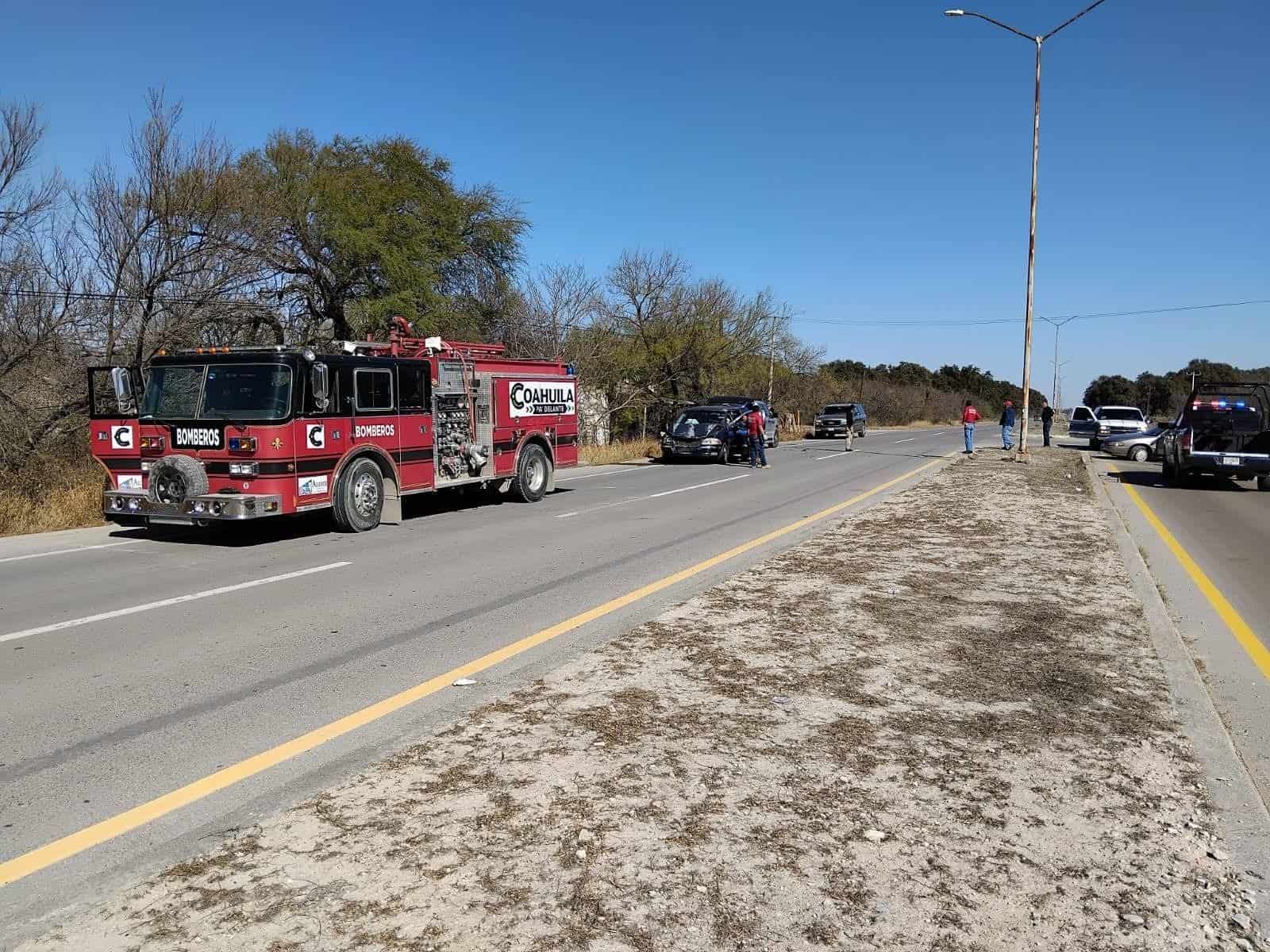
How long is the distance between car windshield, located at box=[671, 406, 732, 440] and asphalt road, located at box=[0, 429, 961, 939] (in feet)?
42.7

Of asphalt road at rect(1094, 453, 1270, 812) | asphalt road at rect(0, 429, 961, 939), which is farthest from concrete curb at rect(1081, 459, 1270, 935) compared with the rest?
asphalt road at rect(0, 429, 961, 939)

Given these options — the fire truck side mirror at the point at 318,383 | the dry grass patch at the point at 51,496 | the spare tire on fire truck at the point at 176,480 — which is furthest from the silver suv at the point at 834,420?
the spare tire on fire truck at the point at 176,480

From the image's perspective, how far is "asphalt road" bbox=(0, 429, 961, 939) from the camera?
13.7 ft

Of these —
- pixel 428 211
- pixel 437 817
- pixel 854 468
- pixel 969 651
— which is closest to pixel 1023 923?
pixel 437 817

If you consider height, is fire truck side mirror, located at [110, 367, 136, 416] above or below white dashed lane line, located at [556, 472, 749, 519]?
above

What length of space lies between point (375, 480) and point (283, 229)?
17.9 m

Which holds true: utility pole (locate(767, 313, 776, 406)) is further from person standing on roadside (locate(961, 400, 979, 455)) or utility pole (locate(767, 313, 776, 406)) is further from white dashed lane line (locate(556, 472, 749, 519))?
white dashed lane line (locate(556, 472, 749, 519))

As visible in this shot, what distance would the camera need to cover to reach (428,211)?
104ft

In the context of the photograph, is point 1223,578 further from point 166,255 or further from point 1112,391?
point 1112,391

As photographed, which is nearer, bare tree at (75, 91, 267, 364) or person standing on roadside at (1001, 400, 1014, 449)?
bare tree at (75, 91, 267, 364)

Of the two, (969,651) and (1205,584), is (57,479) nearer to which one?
(969,651)

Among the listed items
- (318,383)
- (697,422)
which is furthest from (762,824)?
(697,422)

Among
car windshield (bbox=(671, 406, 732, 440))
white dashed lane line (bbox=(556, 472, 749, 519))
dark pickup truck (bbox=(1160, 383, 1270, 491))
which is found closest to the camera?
white dashed lane line (bbox=(556, 472, 749, 519))

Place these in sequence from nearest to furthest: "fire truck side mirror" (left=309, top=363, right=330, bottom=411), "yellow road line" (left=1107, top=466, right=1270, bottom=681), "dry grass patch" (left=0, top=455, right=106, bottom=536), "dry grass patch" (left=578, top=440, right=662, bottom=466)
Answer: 1. "yellow road line" (left=1107, top=466, right=1270, bottom=681)
2. "fire truck side mirror" (left=309, top=363, right=330, bottom=411)
3. "dry grass patch" (left=0, top=455, right=106, bottom=536)
4. "dry grass patch" (left=578, top=440, right=662, bottom=466)
